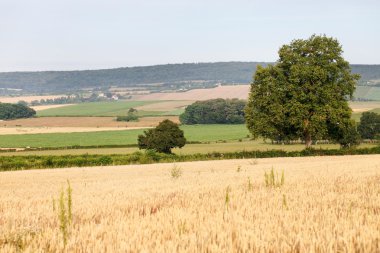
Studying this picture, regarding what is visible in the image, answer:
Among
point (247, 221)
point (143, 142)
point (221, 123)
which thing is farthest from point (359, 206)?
point (221, 123)

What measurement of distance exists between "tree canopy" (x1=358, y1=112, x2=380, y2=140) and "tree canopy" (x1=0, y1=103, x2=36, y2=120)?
13424cm

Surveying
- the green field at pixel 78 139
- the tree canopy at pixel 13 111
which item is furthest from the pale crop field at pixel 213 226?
the tree canopy at pixel 13 111

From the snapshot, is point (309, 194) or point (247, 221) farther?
point (309, 194)

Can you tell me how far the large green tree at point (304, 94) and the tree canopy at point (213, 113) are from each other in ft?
326

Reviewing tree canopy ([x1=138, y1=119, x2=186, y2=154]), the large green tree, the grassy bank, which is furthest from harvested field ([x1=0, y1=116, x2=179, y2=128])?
the grassy bank

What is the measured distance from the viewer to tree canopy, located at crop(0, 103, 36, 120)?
181 metres

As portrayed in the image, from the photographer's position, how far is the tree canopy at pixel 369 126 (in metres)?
95.0

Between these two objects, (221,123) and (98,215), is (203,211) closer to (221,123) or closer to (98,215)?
(98,215)

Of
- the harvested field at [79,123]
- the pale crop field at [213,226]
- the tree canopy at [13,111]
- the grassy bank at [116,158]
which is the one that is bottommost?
the harvested field at [79,123]

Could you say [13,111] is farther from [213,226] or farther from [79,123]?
[213,226]

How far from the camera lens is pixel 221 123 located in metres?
161

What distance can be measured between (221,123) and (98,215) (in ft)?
498

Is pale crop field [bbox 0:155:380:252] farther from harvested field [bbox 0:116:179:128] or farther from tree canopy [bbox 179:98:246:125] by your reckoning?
tree canopy [bbox 179:98:246:125]

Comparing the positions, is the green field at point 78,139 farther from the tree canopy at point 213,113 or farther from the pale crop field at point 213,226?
the pale crop field at point 213,226
